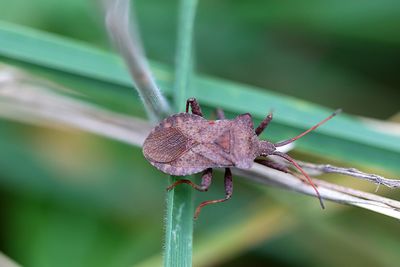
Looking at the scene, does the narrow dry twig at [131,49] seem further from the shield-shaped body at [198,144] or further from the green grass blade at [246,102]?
the green grass blade at [246,102]

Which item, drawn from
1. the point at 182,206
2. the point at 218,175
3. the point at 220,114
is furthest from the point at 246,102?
the point at 182,206

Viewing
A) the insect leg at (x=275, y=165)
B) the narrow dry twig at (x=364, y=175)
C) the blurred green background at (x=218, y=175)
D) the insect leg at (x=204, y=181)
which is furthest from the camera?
the blurred green background at (x=218, y=175)

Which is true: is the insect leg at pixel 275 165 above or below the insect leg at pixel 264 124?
below

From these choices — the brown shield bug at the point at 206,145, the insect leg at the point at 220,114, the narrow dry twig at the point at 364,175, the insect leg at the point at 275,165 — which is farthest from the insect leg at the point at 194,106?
the narrow dry twig at the point at 364,175

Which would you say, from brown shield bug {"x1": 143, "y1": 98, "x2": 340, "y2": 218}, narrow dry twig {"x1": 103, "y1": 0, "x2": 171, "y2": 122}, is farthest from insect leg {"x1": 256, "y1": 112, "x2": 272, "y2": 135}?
narrow dry twig {"x1": 103, "y1": 0, "x2": 171, "y2": 122}

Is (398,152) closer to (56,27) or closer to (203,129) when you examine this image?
(203,129)

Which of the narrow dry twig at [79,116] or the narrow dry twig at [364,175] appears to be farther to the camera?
the narrow dry twig at [79,116]

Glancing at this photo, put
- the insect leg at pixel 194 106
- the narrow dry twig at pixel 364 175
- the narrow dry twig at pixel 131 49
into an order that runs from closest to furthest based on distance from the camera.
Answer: the narrow dry twig at pixel 131 49 < the narrow dry twig at pixel 364 175 < the insect leg at pixel 194 106

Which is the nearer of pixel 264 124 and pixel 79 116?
pixel 264 124

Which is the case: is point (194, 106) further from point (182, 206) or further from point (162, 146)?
point (182, 206)
